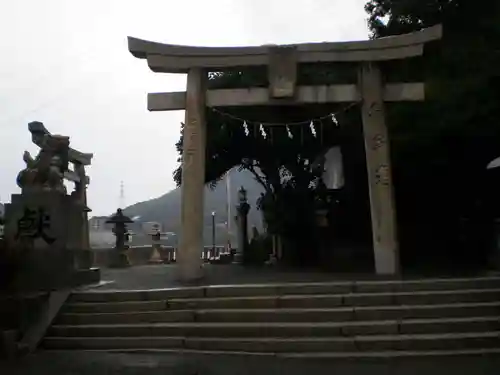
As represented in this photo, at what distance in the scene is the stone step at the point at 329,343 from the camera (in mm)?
8266

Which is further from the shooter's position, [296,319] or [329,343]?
[296,319]

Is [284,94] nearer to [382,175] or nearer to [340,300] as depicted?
[382,175]

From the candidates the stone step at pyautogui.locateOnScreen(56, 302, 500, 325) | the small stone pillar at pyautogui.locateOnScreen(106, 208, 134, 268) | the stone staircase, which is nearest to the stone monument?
the stone staircase

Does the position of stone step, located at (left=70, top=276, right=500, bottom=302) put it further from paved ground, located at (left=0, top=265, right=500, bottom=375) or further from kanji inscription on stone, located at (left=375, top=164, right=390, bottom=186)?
kanji inscription on stone, located at (left=375, top=164, right=390, bottom=186)

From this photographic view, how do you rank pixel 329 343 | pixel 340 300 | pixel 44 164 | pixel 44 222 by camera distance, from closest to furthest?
pixel 329 343 → pixel 340 300 → pixel 44 222 → pixel 44 164

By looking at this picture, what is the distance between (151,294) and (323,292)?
2.85m

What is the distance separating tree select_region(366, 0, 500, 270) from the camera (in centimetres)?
1354

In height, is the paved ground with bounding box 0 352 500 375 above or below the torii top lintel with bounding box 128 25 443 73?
below

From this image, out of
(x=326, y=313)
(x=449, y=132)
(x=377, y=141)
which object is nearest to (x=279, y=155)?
(x=449, y=132)

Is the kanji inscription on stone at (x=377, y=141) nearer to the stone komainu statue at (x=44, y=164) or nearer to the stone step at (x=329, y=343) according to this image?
the stone step at (x=329, y=343)

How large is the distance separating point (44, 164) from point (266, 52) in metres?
5.04

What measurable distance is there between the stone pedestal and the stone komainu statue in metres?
0.25

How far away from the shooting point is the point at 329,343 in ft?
27.5

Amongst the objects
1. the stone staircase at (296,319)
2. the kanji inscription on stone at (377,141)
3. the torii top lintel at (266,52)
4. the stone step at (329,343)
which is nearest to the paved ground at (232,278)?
the stone staircase at (296,319)
